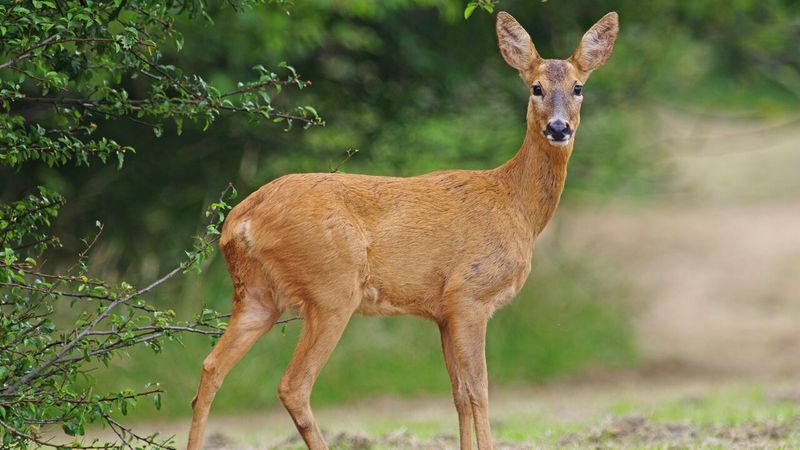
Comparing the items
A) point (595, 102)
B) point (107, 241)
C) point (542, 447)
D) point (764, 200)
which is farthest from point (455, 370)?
point (764, 200)

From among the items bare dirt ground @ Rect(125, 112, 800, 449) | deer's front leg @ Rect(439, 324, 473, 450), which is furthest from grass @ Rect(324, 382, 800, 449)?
deer's front leg @ Rect(439, 324, 473, 450)

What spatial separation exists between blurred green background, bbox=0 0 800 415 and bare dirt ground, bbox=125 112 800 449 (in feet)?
1.45

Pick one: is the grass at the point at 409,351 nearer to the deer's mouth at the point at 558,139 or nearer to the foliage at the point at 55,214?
the foliage at the point at 55,214

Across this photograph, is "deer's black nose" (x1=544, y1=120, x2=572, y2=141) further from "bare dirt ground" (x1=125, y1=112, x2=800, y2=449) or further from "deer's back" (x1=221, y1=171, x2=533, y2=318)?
"bare dirt ground" (x1=125, y1=112, x2=800, y2=449)

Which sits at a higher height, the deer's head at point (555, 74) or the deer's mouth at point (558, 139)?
the deer's head at point (555, 74)

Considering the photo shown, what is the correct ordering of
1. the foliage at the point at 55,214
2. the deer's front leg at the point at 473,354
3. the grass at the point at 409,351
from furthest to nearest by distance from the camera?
the grass at the point at 409,351 → the deer's front leg at the point at 473,354 → the foliage at the point at 55,214

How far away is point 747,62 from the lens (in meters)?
14.5

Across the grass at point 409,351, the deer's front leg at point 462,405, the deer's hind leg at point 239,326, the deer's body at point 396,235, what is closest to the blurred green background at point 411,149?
the grass at point 409,351

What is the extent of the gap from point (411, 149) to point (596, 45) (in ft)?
23.6

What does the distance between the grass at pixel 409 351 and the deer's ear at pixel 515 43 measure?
5723 mm

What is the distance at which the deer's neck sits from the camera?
6789 millimetres

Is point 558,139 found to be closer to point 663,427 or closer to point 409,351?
point 663,427

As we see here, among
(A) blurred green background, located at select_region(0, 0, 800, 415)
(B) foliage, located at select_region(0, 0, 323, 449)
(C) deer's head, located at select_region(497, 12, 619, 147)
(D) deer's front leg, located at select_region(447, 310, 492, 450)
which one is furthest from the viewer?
(A) blurred green background, located at select_region(0, 0, 800, 415)

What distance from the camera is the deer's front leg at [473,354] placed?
20.8 ft
